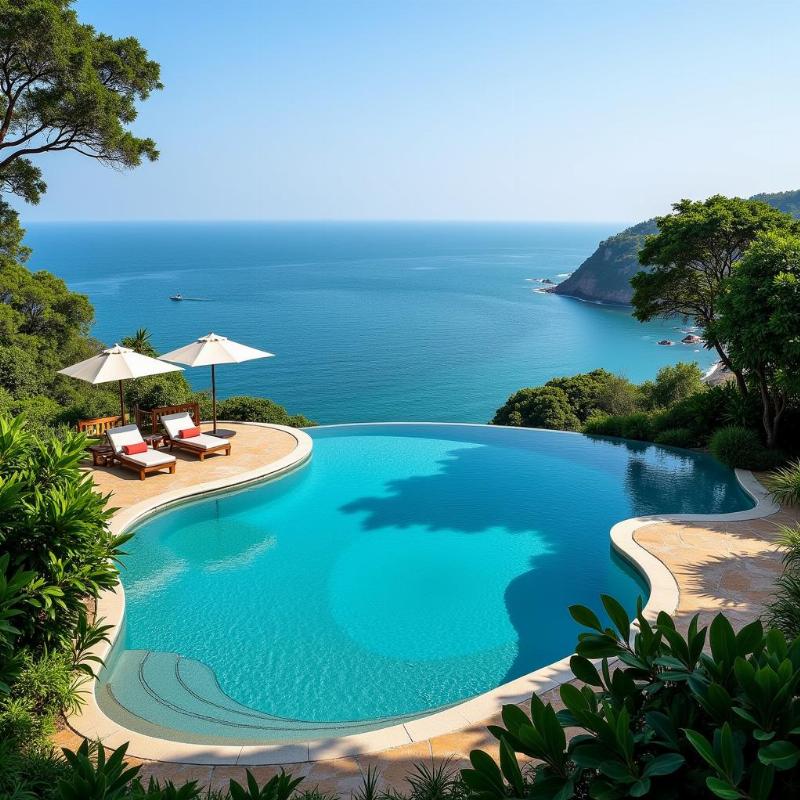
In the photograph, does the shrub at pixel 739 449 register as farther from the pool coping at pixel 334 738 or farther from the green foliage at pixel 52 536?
the green foliage at pixel 52 536

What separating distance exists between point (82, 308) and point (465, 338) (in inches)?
2147

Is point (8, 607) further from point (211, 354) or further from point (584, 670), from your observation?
point (211, 354)

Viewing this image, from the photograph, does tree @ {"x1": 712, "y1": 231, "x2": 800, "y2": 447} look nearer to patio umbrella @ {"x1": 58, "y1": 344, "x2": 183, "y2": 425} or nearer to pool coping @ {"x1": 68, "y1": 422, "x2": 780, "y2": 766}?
pool coping @ {"x1": 68, "y1": 422, "x2": 780, "y2": 766}

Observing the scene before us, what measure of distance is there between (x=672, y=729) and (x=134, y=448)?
41.4 ft

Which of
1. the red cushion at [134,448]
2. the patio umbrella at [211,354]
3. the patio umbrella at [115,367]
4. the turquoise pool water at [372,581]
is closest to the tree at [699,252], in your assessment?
the turquoise pool water at [372,581]

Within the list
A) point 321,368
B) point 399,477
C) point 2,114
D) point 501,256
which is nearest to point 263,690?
point 399,477

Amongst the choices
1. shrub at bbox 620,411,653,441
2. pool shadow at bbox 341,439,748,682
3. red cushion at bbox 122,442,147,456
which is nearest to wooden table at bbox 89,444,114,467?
red cushion at bbox 122,442,147,456

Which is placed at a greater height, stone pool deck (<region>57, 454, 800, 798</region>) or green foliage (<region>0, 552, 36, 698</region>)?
green foliage (<region>0, 552, 36, 698</region>)

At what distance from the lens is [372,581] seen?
9.29 metres

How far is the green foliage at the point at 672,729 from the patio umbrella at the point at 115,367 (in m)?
12.1

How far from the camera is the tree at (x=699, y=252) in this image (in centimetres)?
1546

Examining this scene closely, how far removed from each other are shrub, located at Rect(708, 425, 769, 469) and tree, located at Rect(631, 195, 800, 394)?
57.9 inches

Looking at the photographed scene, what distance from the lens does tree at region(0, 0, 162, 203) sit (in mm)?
15273

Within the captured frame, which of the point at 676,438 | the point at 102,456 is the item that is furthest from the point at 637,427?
the point at 102,456
